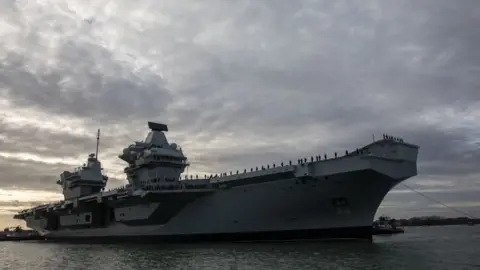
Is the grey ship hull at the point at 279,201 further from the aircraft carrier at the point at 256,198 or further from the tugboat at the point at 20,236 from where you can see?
the tugboat at the point at 20,236

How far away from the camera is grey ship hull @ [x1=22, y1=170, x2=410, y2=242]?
2442 cm

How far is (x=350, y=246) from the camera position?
22.1 m

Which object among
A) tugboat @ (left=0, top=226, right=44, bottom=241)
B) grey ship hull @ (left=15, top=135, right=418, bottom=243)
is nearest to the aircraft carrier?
grey ship hull @ (left=15, top=135, right=418, bottom=243)

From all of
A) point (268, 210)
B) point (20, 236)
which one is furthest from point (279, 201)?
point (20, 236)

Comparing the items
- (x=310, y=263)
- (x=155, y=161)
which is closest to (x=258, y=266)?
(x=310, y=263)

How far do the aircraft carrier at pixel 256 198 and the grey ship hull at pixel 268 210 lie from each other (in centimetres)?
6

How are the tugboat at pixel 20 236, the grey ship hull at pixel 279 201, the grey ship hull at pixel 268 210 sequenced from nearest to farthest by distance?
the grey ship hull at pixel 279 201
the grey ship hull at pixel 268 210
the tugboat at pixel 20 236

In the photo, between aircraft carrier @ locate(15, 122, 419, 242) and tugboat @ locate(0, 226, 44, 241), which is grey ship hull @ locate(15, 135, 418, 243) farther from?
tugboat @ locate(0, 226, 44, 241)

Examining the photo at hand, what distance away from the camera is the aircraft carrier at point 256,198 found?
78.8ft

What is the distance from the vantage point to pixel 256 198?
85.2ft

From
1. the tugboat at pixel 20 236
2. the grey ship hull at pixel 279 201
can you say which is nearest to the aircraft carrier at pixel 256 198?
the grey ship hull at pixel 279 201

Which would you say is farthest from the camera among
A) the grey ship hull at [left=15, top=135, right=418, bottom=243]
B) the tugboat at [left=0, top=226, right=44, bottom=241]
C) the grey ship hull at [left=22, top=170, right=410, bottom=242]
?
the tugboat at [left=0, top=226, right=44, bottom=241]

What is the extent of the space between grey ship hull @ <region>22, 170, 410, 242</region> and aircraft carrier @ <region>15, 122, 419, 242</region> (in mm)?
56

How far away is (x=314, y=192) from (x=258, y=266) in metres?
9.38
